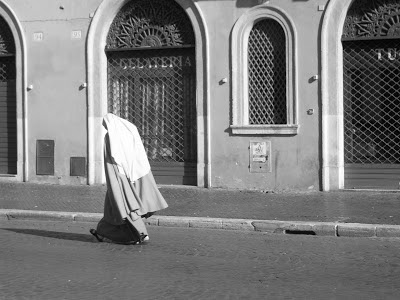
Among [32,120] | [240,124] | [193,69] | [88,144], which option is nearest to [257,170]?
[240,124]

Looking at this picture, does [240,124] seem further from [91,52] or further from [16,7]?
[16,7]

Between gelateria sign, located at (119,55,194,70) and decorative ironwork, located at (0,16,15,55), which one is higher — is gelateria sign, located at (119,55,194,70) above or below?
below

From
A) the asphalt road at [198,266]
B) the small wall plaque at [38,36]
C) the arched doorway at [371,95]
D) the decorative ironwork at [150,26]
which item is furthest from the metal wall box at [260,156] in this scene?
the small wall plaque at [38,36]

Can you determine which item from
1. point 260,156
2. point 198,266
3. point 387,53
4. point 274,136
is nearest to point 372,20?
point 387,53

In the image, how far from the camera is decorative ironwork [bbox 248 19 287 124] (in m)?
16.2

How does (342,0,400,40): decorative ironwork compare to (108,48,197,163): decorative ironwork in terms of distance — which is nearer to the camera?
(342,0,400,40): decorative ironwork

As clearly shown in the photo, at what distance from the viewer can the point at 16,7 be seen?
17.9 metres

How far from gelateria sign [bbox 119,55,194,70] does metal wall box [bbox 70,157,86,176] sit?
2.09 m

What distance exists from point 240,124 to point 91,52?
348 cm

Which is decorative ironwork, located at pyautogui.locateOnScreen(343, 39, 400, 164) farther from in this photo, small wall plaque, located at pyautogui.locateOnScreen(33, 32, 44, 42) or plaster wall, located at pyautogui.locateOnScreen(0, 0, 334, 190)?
small wall plaque, located at pyautogui.locateOnScreen(33, 32, 44, 42)

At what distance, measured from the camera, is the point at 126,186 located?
1004cm

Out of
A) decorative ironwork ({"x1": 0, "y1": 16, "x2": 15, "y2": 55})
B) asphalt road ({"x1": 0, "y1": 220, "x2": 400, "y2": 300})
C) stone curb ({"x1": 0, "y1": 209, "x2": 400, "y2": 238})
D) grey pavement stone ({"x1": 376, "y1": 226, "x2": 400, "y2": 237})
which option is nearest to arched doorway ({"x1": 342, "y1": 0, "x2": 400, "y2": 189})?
stone curb ({"x1": 0, "y1": 209, "x2": 400, "y2": 238})

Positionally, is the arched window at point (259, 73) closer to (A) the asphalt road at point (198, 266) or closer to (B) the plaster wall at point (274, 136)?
(B) the plaster wall at point (274, 136)

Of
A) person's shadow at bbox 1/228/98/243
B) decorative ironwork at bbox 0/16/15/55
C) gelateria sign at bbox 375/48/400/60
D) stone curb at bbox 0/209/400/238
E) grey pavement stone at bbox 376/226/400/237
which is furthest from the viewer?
decorative ironwork at bbox 0/16/15/55
